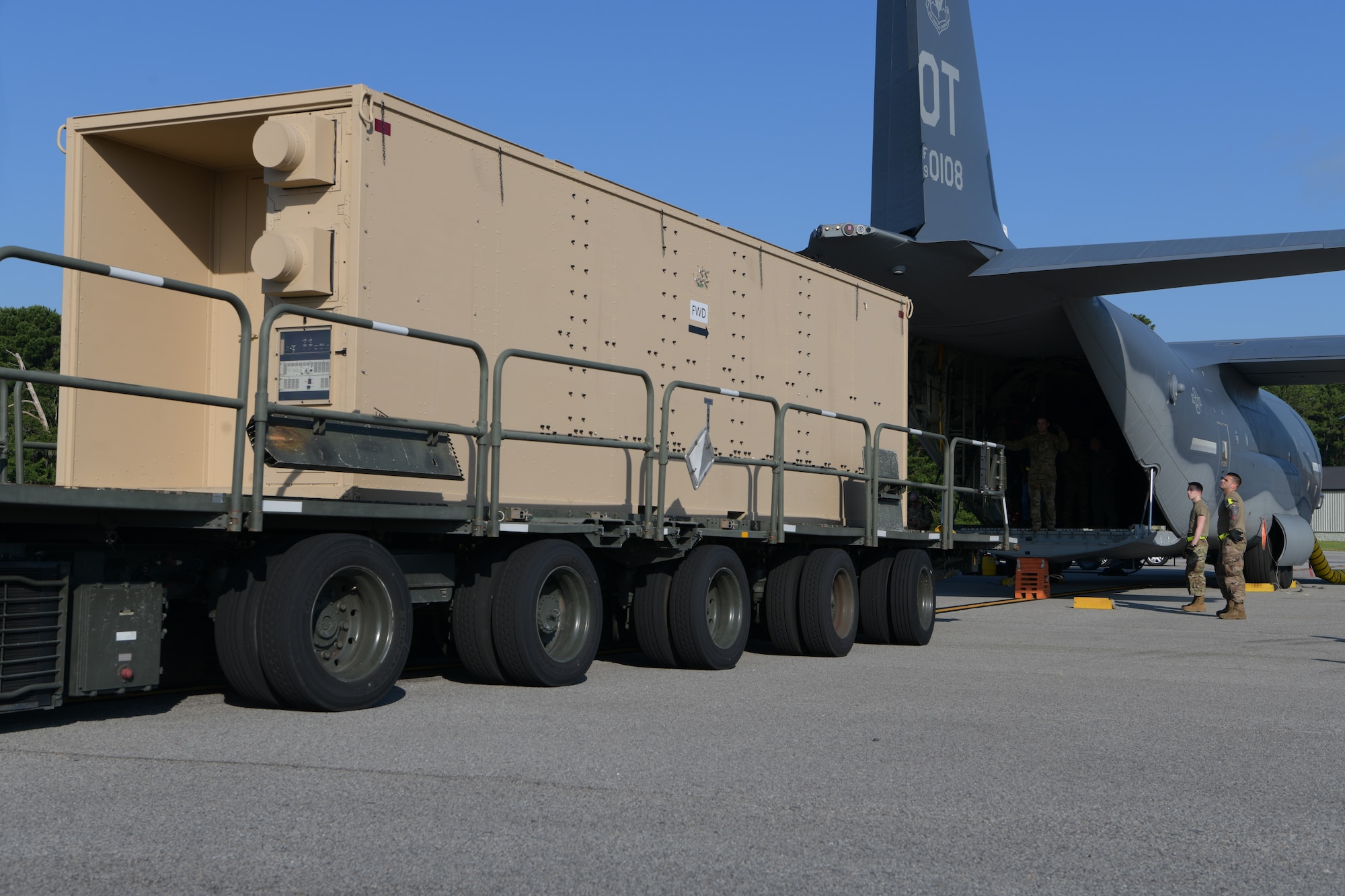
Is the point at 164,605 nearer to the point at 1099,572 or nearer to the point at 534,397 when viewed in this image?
the point at 534,397

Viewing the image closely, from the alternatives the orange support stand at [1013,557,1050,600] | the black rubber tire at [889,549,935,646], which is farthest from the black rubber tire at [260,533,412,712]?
the orange support stand at [1013,557,1050,600]

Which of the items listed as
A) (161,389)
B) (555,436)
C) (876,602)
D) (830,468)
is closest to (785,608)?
(876,602)

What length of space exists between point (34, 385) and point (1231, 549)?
13557mm

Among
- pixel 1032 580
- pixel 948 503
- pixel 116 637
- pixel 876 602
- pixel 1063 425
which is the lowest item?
pixel 1032 580

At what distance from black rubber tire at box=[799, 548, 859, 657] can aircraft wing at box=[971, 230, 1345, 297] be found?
7570mm

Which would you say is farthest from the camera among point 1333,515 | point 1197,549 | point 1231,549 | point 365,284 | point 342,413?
point 1333,515

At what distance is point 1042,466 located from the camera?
2103 cm

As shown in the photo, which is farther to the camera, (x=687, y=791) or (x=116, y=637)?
(x=116, y=637)

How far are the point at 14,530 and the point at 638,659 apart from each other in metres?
5.09

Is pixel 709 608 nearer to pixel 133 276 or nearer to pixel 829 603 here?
pixel 829 603

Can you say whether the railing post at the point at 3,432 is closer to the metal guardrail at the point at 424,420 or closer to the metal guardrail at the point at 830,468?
the metal guardrail at the point at 424,420

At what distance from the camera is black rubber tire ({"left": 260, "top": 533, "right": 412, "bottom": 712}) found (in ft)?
20.9

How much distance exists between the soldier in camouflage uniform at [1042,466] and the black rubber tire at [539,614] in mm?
13758

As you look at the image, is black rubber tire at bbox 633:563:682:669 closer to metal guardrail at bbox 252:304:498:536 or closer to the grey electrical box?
metal guardrail at bbox 252:304:498:536
